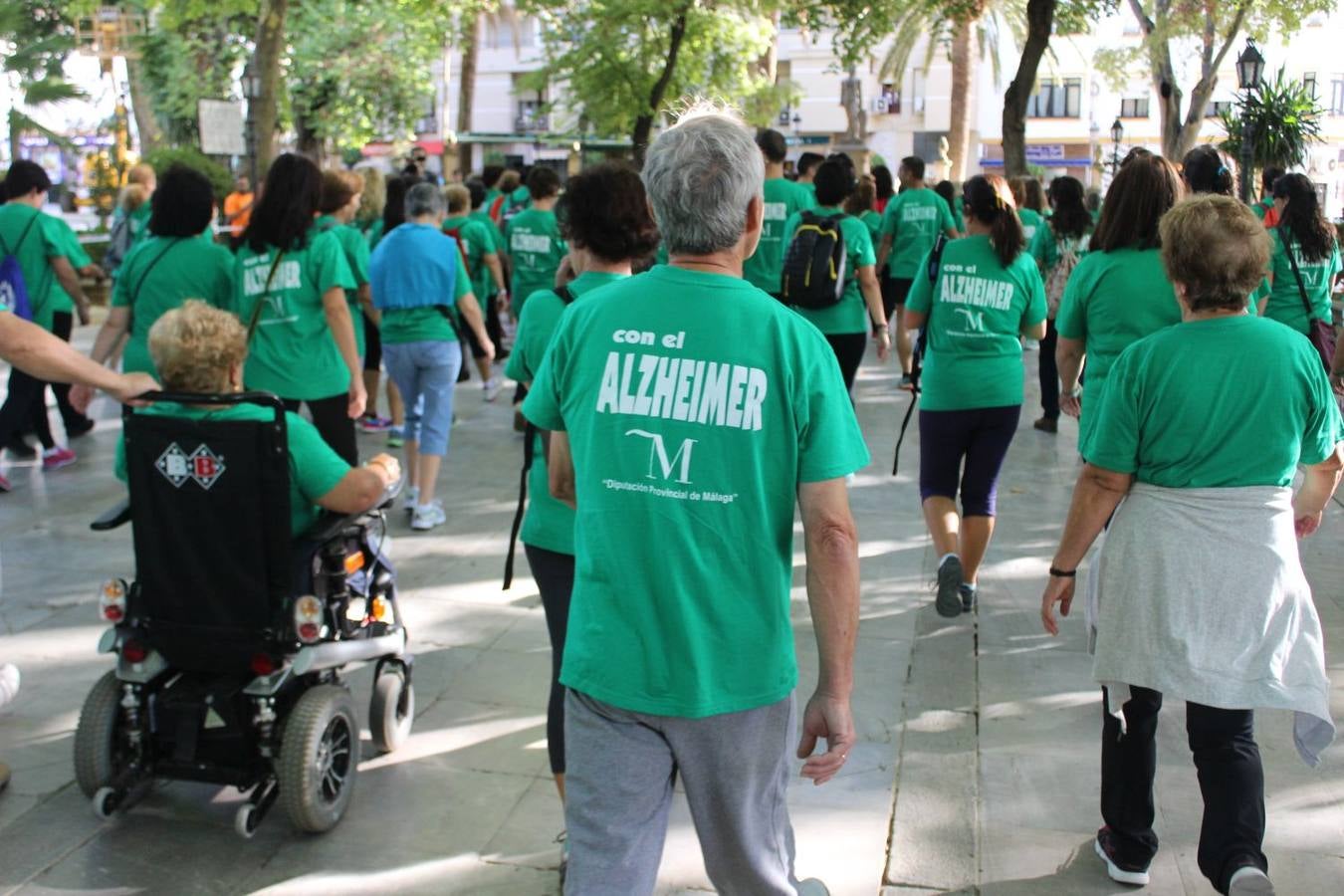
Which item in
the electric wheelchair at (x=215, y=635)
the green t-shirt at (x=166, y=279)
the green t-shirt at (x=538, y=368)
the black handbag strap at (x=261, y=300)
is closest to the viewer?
the green t-shirt at (x=538, y=368)

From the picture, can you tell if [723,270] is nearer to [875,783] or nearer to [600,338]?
[600,338]

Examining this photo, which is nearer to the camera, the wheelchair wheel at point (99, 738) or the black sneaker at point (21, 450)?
the wheelchair wheel at point (99, 738)

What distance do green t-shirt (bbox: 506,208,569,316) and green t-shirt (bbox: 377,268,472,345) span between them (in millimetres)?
2007

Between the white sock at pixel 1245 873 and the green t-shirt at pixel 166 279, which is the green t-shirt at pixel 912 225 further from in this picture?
the white sock at pixel 1245 873

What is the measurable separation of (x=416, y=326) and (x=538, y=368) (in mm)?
3781

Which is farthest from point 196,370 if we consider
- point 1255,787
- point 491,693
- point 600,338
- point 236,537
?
point 1255,787

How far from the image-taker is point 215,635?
3.74 m

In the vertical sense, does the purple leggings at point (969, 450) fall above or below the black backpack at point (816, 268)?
below

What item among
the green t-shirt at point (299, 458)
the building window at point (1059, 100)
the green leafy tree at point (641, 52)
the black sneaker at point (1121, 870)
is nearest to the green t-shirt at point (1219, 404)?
the black sneaker at point (1121, 870)

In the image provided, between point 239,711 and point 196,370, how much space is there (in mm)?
964

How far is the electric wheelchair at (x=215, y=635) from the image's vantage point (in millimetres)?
3674

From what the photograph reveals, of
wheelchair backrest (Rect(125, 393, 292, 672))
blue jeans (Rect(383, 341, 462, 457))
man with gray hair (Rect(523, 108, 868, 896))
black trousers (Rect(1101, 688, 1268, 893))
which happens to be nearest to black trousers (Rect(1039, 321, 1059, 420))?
blue jeans (Rect(383, 341, 462, 457))

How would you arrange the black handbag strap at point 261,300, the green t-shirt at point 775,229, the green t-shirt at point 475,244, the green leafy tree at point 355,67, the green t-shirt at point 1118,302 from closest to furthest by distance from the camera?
the green t-shirt at point 1118,302, the black handbag strap at point 261,300, the green t-shirt at point 775,229, the green t-shirt at point 475,244, the green leafy tree at point 355,67

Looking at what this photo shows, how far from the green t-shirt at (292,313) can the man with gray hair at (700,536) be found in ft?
12.9
